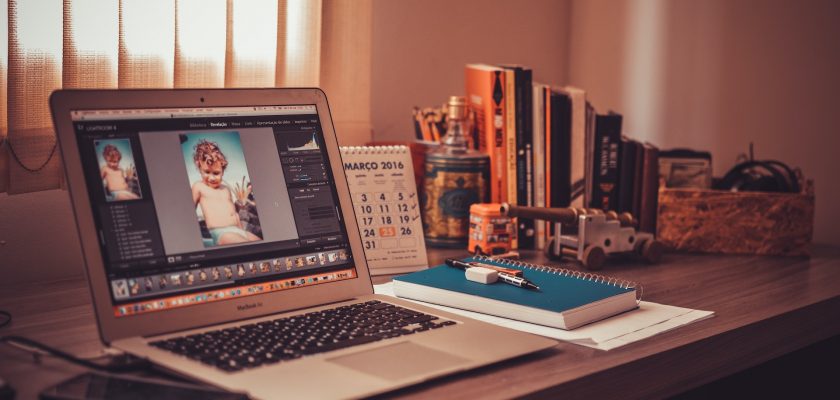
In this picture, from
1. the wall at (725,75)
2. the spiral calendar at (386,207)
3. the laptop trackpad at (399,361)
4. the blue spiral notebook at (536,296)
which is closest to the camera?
the laptop trackpad at (399,361)

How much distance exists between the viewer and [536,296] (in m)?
1.13

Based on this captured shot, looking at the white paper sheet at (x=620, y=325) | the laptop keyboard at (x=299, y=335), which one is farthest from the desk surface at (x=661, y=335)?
the laptop keyboard at (x=299, y=335)

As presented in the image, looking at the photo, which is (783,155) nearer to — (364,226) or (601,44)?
(601,44)

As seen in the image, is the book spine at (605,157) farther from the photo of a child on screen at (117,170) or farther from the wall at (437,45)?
the photo of a child on screen at (117,170)

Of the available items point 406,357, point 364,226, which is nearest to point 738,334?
point 406,357

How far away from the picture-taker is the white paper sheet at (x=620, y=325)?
1031mm

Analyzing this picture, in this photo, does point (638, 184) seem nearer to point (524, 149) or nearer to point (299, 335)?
point (524, 149)

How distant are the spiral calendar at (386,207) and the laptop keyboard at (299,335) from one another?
12.5 inches

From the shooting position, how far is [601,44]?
2.15m

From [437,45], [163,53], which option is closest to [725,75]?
[437,45]

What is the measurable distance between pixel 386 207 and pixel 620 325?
A: 19.4 inches

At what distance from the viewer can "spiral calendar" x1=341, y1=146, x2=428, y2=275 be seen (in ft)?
4.63

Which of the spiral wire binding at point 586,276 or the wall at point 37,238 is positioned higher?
the wall at point 37,238

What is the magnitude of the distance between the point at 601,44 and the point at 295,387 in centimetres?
156
